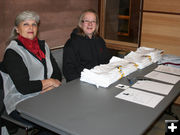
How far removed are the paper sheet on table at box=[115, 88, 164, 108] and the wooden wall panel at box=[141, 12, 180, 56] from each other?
170cm

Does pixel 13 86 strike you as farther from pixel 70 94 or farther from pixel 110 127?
pixel 110 127

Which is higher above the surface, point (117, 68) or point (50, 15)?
point (50, 15)

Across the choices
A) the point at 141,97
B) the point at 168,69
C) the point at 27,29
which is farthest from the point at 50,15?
the point at 141,97

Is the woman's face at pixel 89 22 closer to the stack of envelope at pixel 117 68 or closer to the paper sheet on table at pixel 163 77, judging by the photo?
the stack of envelope at pixel 117 68

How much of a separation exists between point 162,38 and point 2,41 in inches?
80.0

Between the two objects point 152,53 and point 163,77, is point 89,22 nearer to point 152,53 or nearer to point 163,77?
point 152,53

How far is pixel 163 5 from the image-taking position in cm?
317

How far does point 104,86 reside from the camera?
1812mm

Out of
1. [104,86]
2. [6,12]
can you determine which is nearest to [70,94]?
[104,86]

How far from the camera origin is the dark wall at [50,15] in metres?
2.54

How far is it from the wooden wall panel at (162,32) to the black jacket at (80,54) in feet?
2.97

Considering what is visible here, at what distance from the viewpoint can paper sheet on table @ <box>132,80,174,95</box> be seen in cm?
177

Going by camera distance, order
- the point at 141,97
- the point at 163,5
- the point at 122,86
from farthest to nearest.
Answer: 1. the point at 163,5
2. the point at 122,86
3. the point at 141,97

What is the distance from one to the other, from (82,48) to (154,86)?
916 mm
